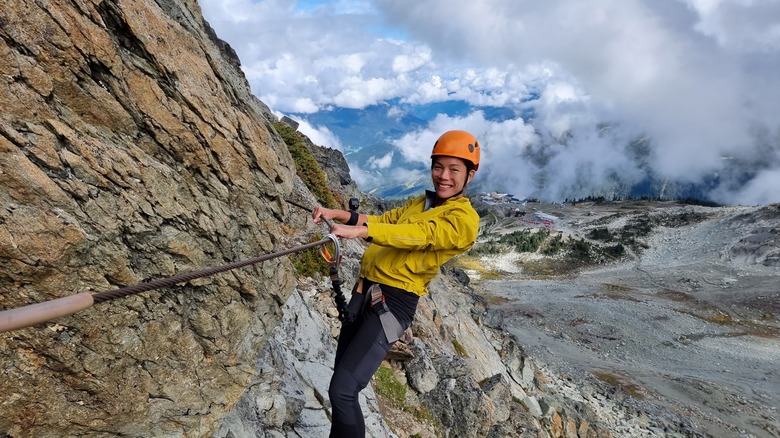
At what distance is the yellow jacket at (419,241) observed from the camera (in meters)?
4.88

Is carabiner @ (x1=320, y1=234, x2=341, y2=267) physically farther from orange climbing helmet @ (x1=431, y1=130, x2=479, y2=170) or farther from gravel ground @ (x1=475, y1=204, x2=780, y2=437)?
gravel ground @ (x1=475, y1=204, x2=780, y2=437)

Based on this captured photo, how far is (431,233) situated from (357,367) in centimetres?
218

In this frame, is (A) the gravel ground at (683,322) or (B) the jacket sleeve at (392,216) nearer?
(B) the jacket sleeve at (392,216)

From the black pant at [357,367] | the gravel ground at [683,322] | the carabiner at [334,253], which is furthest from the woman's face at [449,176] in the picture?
the gravel ground at [683,322]

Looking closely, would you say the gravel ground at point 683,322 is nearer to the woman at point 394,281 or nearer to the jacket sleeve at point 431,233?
the woman at point 394,281

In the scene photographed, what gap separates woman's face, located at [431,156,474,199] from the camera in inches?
229

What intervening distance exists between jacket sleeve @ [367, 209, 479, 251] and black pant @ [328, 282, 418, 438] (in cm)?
110

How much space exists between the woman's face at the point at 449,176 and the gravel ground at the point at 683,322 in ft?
99.6

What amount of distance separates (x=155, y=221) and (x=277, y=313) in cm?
252

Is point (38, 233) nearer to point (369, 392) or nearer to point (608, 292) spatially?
point (369, 392)

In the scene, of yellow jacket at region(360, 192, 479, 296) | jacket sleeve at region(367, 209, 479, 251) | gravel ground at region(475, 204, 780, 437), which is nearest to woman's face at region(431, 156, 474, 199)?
yellow jacket at region(360, 192, 479, 296)

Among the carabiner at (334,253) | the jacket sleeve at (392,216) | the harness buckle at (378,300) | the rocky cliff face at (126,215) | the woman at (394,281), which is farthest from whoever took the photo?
the jacket sleeve at (392,216)

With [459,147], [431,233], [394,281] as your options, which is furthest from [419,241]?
[459,147]

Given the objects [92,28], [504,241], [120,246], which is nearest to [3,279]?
[120,246]
